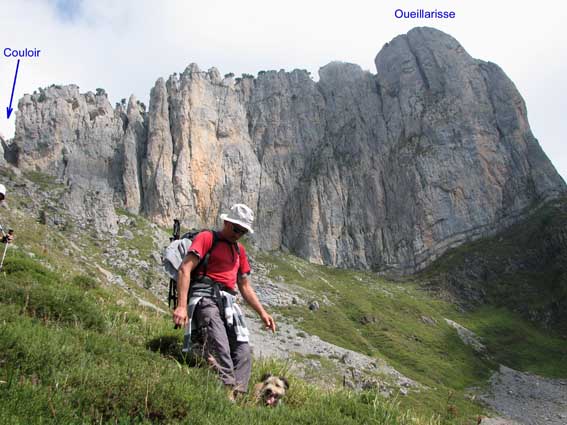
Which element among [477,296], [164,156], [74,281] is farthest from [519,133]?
[74,281]

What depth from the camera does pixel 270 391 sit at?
6203 millimetres

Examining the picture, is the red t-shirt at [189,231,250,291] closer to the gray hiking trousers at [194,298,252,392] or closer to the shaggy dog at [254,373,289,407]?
the gray hiking trousers at [194,298,252,392]

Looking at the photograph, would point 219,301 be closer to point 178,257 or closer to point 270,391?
point 178,257

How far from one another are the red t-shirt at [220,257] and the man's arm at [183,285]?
16 cm

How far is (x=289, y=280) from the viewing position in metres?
95.7

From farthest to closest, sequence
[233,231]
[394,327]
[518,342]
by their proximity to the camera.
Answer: [518,342]
[394,327]
[233,231]

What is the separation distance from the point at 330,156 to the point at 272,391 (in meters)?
144

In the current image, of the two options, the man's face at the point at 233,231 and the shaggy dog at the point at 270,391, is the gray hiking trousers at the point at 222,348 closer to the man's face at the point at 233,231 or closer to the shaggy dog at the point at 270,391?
the shaggy dog at the point at 270,391

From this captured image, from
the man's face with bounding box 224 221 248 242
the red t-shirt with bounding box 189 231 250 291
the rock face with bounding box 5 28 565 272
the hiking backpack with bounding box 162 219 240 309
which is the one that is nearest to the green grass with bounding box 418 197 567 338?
the rock face with bounding box 5 28 565 272

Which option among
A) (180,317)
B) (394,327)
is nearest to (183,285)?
(180,317)

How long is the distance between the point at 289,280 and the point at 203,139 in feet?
202

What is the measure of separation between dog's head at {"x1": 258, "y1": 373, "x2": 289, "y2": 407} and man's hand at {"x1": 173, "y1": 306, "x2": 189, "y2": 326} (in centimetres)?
143

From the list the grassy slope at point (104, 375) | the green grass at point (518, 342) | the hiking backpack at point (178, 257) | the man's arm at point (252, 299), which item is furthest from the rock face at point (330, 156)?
the hiking backpack at point (178, 257)

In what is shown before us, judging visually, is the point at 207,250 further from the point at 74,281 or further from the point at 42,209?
the point at 42,209
